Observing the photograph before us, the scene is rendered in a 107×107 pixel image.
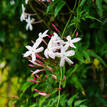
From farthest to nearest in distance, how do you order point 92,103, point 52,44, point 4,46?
point 4,46
point 92,103
point 52,44

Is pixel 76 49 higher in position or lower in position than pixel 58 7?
lower

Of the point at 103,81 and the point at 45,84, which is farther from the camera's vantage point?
the point at 103,81

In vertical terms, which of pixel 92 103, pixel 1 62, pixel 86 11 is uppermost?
pixel 86 11

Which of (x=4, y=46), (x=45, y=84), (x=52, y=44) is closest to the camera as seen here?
(x=52, y=44)

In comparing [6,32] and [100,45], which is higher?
[6,32]

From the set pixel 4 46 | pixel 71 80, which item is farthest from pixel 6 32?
pixel 71 80

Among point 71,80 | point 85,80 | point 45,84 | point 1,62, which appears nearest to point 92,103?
point 85,80

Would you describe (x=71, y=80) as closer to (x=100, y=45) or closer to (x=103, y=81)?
(x=100, y=45)
